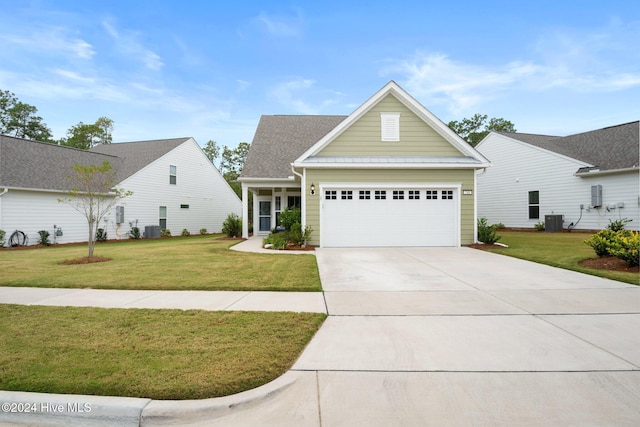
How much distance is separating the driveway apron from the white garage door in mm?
6383

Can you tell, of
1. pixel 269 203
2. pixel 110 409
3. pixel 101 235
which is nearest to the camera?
pixel 110 409

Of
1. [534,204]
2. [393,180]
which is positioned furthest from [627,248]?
[534,204]

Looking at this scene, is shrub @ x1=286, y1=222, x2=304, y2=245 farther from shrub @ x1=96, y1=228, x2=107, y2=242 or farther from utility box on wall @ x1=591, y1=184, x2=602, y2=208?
utility box on wall @ x1=591, y1=184, x2=602, y2=208

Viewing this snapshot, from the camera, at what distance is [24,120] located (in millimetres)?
33625

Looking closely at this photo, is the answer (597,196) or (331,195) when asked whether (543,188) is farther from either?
(331,195)

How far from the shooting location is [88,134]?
37562mm

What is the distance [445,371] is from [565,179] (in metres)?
21.3

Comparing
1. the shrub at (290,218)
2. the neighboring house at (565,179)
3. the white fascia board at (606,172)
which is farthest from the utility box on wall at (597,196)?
the shrub at (290,218)

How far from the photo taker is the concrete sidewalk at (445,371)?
2445 mm

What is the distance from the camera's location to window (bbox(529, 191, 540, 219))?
20.8 metres

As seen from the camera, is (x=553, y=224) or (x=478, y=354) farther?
(x=553, y=224)

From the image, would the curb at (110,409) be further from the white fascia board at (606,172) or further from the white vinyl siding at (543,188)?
the white fascia board at (606,172)

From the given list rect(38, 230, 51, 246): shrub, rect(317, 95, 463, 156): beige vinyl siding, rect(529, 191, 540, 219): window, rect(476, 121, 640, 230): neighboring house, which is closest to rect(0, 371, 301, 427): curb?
rect(317, 95, 463, 156): beige vinyl siding

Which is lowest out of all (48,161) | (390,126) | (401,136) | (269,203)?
(269,203)
